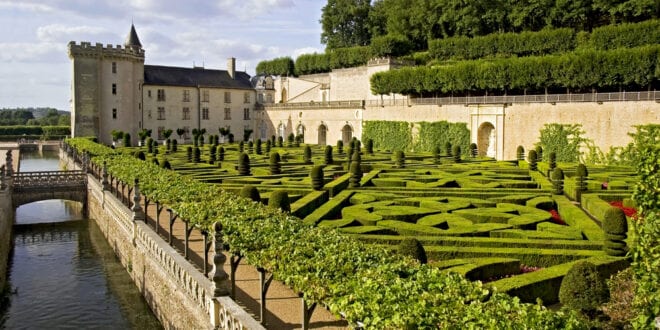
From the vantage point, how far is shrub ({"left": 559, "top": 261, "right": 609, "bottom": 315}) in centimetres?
934

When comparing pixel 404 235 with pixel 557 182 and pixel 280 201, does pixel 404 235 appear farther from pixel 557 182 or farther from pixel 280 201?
pixel 557 182

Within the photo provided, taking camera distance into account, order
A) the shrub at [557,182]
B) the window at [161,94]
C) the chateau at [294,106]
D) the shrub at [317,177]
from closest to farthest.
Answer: the shrub at [557,182], the shrub at [317,177], the chateau at [294,106], the window at [161,94]

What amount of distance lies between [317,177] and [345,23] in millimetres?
51872

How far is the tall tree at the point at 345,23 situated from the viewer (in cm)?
6819

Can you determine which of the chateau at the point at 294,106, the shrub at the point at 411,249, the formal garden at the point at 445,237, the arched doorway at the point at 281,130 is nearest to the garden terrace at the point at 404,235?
the formal garden at the point at 445,237

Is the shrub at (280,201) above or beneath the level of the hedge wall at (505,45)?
beneath

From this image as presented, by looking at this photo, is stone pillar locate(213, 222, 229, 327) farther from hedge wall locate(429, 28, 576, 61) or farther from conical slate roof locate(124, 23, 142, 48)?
conical slate roof locate(124, 23, 142, 48)

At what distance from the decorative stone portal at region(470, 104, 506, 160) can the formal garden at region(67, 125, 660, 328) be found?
33.5ft

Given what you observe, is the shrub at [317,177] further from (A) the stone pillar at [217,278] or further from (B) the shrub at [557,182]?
(A) the stone pillar at [217,278]

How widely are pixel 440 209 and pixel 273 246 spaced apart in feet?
29.0

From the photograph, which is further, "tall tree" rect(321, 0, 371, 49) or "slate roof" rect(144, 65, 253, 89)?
"tall tree" rect(321, 0, 371, 49)

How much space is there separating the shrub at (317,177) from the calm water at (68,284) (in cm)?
700

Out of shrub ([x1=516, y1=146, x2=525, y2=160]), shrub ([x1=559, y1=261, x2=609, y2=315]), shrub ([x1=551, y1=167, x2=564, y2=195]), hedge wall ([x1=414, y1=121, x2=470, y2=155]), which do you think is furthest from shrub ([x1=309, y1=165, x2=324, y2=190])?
hedge wall ([x1=414, y1=121, x2=470, y2=155])

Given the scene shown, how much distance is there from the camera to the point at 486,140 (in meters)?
40.2
